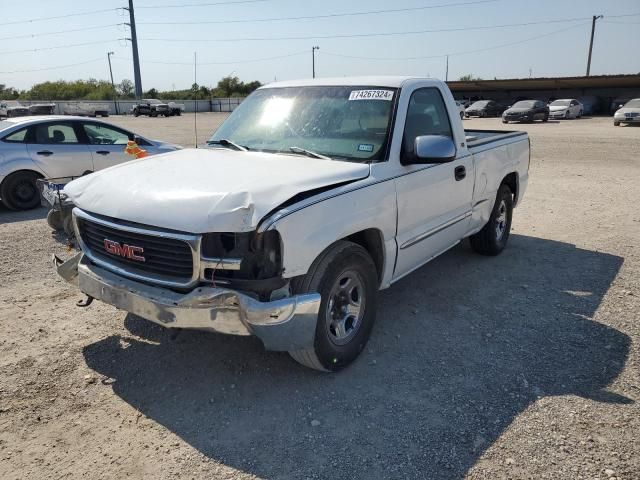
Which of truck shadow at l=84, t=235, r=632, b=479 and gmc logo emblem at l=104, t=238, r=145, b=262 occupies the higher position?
gmc logo emblem at l=104, t=238, r=145, b=262

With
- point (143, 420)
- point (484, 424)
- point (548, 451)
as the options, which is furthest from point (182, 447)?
point (548, 451)

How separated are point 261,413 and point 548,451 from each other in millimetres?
1661

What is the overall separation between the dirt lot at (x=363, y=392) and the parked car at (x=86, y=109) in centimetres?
5343

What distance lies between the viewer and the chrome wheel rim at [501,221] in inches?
Answer: 242

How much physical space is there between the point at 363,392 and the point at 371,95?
92.1 inches

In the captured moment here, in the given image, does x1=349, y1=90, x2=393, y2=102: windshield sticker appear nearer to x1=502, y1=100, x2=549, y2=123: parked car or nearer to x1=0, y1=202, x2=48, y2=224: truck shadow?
x1=0, y1=202, x2=48, y2=224: truck shadow

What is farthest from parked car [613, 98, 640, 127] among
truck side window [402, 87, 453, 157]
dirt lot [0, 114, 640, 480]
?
truck side window [402, 87, 453, 157]

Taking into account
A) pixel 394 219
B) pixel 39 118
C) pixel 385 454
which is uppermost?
pixel 39 118

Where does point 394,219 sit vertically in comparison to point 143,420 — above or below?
above

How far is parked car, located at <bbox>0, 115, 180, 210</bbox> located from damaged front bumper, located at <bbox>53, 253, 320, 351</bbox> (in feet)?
22.2

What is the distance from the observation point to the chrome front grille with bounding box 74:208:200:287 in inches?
117

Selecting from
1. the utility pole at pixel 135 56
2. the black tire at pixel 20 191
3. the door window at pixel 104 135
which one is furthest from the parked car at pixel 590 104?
the utility pole at pixel 135 56

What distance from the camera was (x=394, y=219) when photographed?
3.86 metres

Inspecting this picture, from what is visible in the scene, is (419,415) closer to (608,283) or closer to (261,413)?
(261,413)
